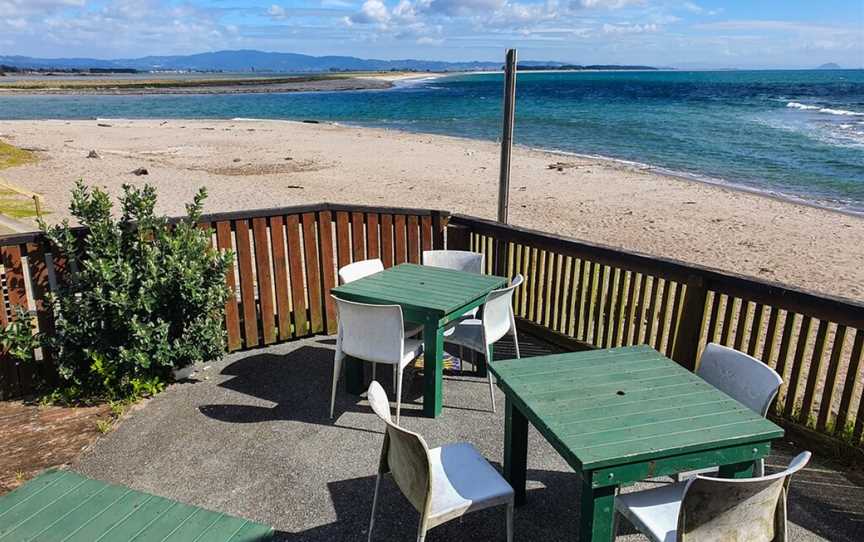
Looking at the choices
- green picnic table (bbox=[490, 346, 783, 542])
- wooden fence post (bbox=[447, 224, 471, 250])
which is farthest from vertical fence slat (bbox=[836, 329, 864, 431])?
wooden fence post (bbox=[447, 224, 471, 250])

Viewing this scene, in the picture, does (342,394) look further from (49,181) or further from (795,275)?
(49,181)

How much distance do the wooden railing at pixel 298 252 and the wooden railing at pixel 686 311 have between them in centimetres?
51

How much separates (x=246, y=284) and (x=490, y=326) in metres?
2.22

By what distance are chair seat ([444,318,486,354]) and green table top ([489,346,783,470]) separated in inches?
51.2

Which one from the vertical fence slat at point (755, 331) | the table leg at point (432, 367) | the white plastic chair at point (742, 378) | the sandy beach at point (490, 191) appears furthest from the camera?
the sandy beach at point (490, 191)

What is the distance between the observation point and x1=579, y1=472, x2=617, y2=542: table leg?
2.40 m

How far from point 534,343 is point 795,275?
547 centimetres

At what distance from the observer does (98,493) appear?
3.27 metres

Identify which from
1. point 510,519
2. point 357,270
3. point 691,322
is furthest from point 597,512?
point 357,270

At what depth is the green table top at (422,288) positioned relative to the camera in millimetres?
4180

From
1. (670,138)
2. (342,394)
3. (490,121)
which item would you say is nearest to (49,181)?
(342,394)

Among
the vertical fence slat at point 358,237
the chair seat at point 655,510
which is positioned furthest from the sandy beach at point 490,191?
the chair seat at point 655,510

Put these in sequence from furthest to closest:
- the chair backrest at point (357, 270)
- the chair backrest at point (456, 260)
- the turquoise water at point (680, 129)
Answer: the turquoise water at point (680, 129)
the chair backrest at point (456, 260)
the chair backrest at point (357, 270)

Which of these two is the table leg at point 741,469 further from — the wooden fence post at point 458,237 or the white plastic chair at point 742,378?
the wooden fence post at point 458,237
